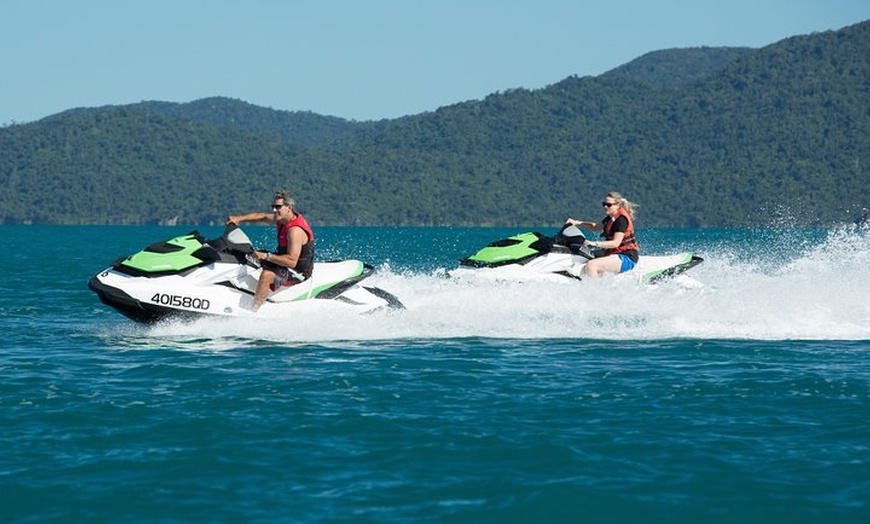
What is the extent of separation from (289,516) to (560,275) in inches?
337

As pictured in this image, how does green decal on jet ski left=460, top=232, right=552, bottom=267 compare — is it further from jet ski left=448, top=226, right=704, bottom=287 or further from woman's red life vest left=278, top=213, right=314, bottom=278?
woman's red life vest left=278, top=213, right=314, bottom=278

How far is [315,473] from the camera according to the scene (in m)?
7.64

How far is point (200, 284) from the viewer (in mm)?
12773

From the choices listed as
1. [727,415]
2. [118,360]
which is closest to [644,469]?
[727,415]

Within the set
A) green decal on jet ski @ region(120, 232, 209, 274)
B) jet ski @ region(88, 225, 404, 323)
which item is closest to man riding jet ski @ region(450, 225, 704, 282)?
jet ski @ region(88, 225, 404, 323)

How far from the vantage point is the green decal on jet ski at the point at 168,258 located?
41.6ft

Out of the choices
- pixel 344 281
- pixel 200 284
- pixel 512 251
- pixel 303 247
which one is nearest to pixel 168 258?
pixel 200 284

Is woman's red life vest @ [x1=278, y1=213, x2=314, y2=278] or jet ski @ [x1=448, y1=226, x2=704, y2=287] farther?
jet ski @ [x1=448, y1=226, x2=704, y2=287]

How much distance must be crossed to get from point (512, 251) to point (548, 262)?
1.57 feet

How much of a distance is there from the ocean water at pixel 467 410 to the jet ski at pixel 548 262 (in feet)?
1.07

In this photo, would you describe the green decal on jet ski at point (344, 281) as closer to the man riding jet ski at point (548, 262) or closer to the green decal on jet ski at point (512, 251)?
the man riding jet ski at point (548, 262)

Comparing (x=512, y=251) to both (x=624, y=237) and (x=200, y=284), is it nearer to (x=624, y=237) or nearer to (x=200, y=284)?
(x=624, y=237)

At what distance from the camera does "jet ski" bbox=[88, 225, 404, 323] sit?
41.3 ft

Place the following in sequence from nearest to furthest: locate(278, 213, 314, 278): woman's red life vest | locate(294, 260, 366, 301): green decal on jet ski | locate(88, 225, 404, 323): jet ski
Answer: locate(88, 225, 404, 323): jet ski → locate(278, 213, 314, 278): woman's red life vest → locate(294, 260, 366, 301): green decal on jet ski
